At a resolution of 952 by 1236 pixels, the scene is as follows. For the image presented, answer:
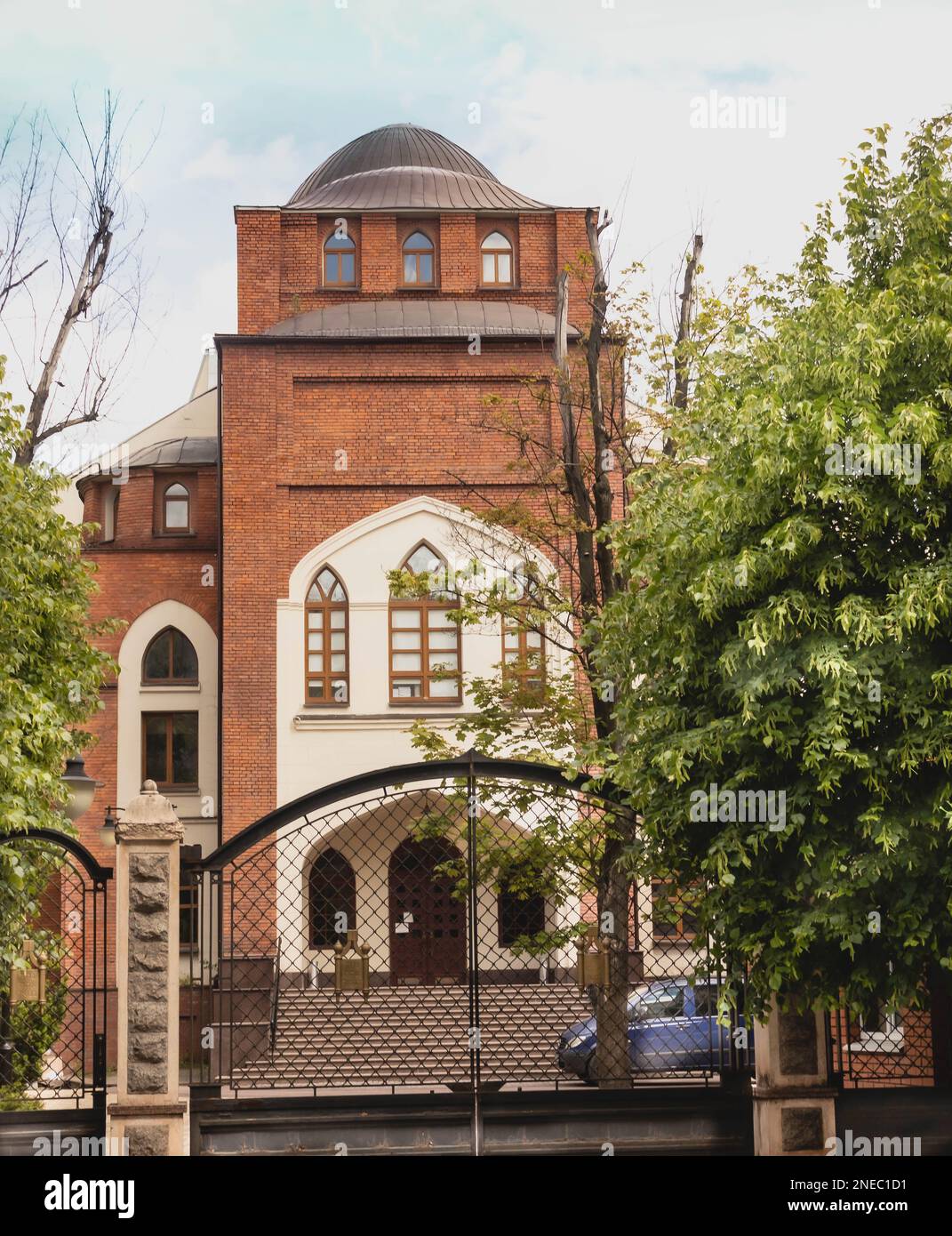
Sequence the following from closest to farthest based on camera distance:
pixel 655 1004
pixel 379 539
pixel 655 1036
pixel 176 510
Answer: pixel 655 1036, pixel 655 1004, pixel 379 539, pixel 176 510

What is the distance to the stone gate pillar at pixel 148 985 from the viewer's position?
8.70m

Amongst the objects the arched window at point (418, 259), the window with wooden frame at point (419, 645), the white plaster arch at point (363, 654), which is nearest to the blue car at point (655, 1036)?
the white plaster arch at point (363, 654)

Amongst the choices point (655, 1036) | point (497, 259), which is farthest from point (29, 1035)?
point (497, 259)

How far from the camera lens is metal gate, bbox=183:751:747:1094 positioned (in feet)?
30.9

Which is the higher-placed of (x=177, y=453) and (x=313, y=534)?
(x=177, y=453)

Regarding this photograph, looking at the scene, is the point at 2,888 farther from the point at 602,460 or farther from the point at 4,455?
the point at 602,460

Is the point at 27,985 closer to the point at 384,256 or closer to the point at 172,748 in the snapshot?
the point at 172,748

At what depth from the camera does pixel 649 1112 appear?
30.1ft

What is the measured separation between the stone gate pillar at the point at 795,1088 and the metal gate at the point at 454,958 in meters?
0.39

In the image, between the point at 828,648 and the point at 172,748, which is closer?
the point at 828,648

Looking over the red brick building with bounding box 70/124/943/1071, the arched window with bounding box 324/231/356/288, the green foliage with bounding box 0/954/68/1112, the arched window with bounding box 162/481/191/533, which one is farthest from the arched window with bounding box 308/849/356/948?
the arched window with bounding box 324/231/356/288

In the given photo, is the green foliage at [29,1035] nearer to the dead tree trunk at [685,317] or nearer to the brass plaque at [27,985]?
the brass plaque at [27,985]

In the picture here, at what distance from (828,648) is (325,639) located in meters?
16.7

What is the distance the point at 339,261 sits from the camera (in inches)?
1049
